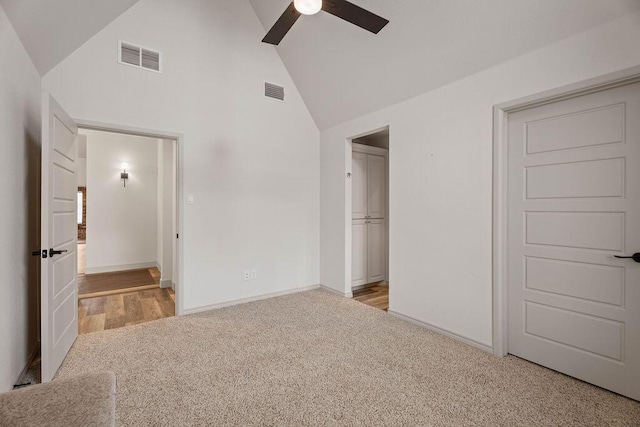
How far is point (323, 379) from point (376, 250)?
2832 millimetres

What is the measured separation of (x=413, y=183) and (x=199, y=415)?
107 inches

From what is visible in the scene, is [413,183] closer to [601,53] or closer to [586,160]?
[586,160]

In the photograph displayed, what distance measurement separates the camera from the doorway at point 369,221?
4469 mm

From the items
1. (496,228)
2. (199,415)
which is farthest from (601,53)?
(199,415)

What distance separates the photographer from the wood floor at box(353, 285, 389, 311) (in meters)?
3.92

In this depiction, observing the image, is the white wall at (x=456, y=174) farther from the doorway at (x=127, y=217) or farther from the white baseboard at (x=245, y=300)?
the doorway at (x=127, y=217)

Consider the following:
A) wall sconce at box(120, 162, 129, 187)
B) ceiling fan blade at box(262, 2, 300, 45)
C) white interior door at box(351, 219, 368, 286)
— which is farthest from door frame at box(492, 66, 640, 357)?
wall sconce at box(120, 162, 129, 187)

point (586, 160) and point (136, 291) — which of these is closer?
point (586, 160)

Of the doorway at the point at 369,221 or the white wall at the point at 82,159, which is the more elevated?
the white wall at the point at 82,159

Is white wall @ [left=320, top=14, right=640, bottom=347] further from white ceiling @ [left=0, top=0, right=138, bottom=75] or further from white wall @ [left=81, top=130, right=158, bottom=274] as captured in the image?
white wall @ [left=81, top=130, right=158, bottom=274]

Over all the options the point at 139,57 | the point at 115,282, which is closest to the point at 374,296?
the point at 139,57

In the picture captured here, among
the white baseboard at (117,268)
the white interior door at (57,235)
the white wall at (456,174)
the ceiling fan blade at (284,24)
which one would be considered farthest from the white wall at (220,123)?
the white baseboard at (117,268)

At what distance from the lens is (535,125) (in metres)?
2.37

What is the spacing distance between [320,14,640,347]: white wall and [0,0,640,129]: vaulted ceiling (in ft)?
0.38
